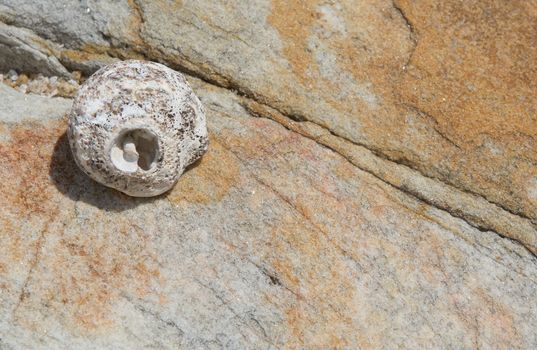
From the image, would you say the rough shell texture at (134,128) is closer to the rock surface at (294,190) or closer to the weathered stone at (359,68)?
the rock surface at (294,190)

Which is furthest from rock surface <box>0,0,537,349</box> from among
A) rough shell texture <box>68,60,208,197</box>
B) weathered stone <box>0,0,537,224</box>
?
rough shell texture <box>68,60,208,197</box>

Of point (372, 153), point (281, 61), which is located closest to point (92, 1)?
point (281, 61)

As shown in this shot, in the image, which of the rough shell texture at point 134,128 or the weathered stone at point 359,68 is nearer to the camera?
the rough shell texture at point 134,128

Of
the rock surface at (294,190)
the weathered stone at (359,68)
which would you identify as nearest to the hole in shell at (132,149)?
the rock surface at (294,190)

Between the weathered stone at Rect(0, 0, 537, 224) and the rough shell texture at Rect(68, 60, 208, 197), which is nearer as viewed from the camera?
the rough shell texture at Rect(68, 60, 208, 197)

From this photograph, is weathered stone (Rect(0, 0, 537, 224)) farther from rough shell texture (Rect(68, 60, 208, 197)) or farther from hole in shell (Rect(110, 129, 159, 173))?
hole in shell (Rect(110, 129, 159, 173))

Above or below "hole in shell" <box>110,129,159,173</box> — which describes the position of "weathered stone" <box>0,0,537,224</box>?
above

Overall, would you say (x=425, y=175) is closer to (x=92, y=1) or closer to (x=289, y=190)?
(x=289, y=190)
